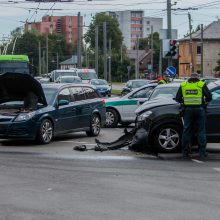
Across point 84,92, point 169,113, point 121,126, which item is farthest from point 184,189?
point 121,126

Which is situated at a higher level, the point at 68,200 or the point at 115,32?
the point at 115,32

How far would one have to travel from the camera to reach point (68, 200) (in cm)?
807

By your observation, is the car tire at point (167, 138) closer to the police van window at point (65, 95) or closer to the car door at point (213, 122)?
the car door at point (213, 122)

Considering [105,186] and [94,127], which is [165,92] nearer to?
[94,127]

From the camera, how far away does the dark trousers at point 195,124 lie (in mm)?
12523

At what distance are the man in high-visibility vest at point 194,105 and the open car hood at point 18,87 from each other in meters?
4.39

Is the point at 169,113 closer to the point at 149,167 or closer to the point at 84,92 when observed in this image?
the point at 149,167

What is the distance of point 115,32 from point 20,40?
22147 mm

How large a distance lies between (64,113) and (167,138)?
3772 millimetres

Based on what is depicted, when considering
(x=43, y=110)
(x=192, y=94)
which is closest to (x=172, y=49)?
(x=43, y=110)

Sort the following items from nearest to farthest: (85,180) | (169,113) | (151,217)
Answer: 1. (151,217)
2. (85,180)
3. (169,113)

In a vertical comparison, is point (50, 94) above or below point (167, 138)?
above

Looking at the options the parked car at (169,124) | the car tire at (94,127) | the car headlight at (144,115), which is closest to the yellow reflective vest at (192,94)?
the parked car at (169,124)

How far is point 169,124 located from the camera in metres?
13.4
